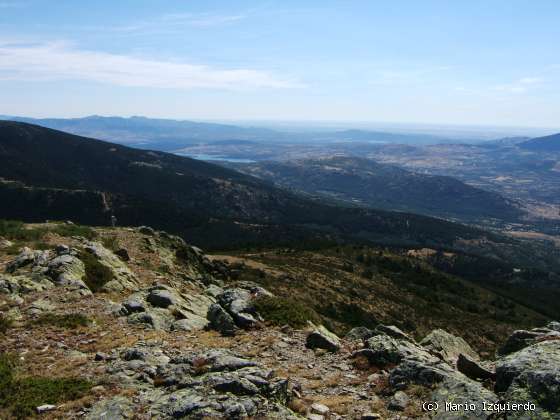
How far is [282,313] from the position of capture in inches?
867

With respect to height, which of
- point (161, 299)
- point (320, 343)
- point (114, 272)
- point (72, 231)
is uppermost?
point (320, 343)

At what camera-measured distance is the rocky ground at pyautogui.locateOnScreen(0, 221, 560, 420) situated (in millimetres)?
12125

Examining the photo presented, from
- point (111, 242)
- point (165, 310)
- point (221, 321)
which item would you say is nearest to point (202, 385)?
point (221, 321)

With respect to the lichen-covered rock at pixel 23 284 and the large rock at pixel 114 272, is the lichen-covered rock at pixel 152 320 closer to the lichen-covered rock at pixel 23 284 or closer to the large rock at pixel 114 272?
the large rock at pixel 114 272

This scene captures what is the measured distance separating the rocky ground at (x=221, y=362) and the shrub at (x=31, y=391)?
2.5 inches

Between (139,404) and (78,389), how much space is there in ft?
8.26

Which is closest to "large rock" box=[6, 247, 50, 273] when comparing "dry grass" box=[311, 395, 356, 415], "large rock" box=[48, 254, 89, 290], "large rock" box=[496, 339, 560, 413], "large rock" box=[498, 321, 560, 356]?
"large rock" box=[48, 254, 89, 290]

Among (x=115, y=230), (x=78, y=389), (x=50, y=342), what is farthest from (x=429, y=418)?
(x=115, y=230)

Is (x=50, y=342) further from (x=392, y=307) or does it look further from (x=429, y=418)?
(x=392, y=307)

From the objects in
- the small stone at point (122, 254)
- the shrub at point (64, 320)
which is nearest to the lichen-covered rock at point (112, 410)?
the shrub at point (64, 320)

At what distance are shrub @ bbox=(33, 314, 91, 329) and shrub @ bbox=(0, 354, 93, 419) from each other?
487cm

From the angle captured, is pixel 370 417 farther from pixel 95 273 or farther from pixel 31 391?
pixel 95 273

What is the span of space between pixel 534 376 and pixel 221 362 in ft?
33.6

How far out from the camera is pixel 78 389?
13.4 metres
